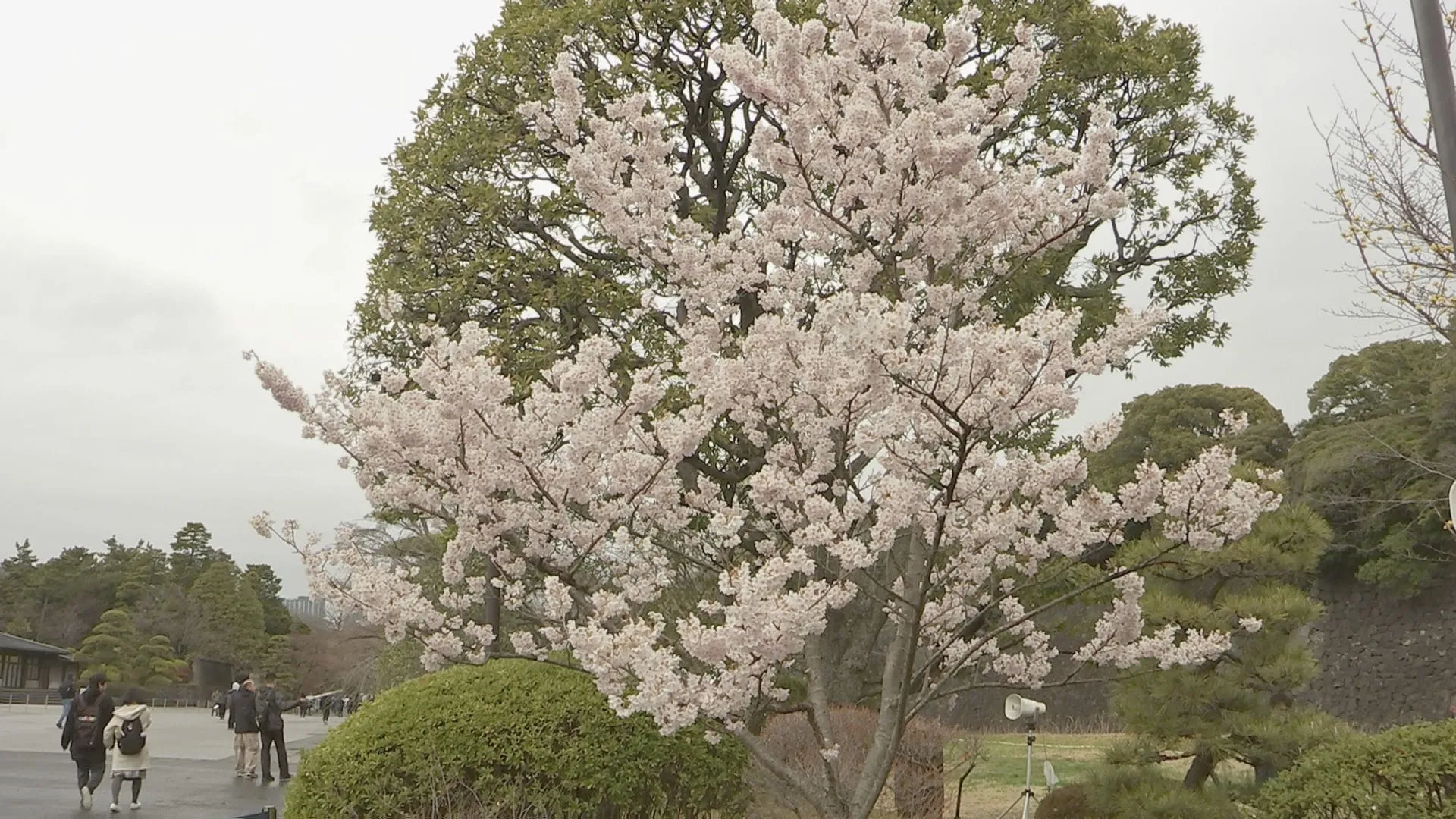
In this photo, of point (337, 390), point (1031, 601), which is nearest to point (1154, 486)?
point (337, 390)

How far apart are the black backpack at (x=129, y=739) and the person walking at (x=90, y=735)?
25cm

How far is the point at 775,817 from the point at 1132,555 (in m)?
3.43

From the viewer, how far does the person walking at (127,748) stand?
433 inches

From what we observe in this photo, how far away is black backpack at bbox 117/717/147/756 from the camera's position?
36.2 ft

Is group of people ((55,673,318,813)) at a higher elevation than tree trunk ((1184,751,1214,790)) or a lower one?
higher

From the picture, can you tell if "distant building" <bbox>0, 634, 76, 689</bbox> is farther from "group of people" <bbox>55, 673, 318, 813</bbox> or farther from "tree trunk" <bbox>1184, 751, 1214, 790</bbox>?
"tree trunk" <bbox>1184, 751, 1214, 790</bbox>

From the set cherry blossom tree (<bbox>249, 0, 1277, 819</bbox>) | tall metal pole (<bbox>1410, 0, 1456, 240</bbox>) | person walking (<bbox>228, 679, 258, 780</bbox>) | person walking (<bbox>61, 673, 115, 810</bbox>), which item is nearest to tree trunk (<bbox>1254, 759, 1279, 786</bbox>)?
cherry blossom tree (<bbox>249, 0, 1277, 819</bbox>)

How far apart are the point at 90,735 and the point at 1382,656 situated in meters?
21.5

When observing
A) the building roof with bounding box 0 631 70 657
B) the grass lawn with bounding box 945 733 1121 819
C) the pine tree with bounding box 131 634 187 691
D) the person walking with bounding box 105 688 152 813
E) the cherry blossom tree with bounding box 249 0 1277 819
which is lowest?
the grass lawn with bounding box 945 733 1121 819

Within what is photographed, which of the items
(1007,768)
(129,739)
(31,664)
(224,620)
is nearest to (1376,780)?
(1007,768)

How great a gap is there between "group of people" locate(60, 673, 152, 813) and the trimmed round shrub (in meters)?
5.94

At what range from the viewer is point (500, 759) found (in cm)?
616

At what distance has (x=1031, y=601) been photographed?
11.1m

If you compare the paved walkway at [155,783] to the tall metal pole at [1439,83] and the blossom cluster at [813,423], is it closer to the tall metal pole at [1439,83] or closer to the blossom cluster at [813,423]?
the blossom cluster at [813,423]
